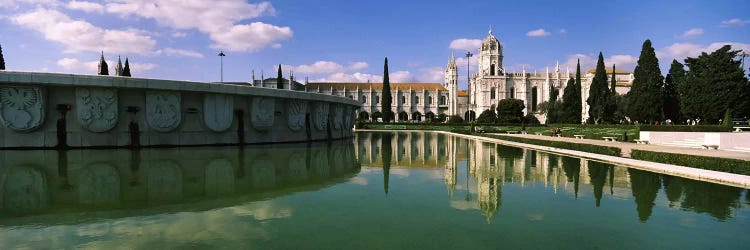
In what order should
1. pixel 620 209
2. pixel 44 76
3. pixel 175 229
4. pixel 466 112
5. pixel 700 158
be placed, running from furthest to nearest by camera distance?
pixel 466 112
pixel 44 76
pixel 700 158
pixel 620 209
pixel 175 229

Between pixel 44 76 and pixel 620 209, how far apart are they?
63.1ft

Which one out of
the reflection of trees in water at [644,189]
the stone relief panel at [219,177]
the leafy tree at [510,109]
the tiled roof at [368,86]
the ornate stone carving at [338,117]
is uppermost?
the tiled roof at [368,86]

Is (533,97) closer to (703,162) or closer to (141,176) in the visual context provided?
(703,162)

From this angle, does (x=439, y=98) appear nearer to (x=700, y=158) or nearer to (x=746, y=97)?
(x=746, y=97)

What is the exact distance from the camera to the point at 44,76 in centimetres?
1611

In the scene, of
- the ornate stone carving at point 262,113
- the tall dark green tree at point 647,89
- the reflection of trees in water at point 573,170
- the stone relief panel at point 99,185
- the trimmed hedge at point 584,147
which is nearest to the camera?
the stone relief panel at point 99,185

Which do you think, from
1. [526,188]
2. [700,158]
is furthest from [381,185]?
[700,158]

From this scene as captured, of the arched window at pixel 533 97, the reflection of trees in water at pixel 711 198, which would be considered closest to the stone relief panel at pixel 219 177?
the reflection of trees in water at pixel 711 198

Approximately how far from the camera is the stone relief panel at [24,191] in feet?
22.9

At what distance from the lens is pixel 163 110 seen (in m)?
18.2

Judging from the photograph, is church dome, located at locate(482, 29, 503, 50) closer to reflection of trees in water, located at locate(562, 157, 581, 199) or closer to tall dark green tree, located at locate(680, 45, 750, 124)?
tall dark green tree, located at locate(680, 45, 750, 124)

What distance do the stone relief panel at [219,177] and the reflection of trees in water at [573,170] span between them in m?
7.11

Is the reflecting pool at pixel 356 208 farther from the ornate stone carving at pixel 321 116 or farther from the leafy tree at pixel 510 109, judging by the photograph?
the leafy tree at pixel 510 109

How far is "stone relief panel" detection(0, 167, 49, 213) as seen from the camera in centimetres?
699
